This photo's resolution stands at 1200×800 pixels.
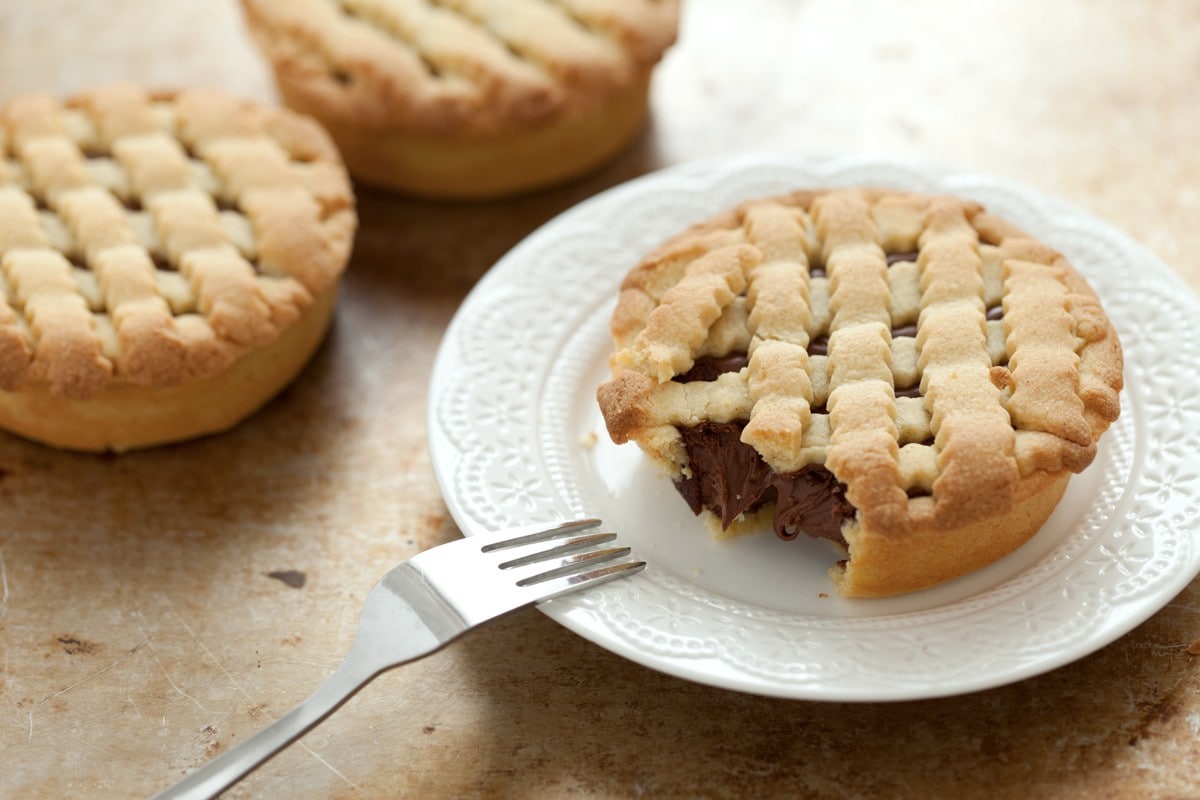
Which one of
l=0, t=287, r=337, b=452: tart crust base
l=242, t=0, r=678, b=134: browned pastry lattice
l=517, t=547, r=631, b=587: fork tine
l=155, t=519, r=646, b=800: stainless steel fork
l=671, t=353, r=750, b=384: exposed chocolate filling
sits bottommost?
l=0, t=287, r=337, b=452: tart crust base

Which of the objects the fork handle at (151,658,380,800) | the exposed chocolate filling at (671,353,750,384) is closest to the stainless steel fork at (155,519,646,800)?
the fork handle at (151,658,380,800)

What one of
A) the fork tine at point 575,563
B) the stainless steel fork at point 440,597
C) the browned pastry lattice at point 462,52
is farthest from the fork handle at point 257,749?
the browned pastry lattice at point 462,52

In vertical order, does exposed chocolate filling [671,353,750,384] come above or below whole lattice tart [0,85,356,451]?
above

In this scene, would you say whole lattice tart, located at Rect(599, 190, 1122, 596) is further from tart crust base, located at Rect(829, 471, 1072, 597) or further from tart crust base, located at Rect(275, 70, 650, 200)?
tart crust base, located at Rect(275, 70, 650, 200)

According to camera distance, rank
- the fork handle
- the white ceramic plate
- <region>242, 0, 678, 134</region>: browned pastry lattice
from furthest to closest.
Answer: <region>242, 0, 678, 134</region>: browned pastry lattice → the white ceramic plate → the fork handle

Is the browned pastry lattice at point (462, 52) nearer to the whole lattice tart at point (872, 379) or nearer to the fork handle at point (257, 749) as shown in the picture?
the whole lattice tart at point (872, 379)
